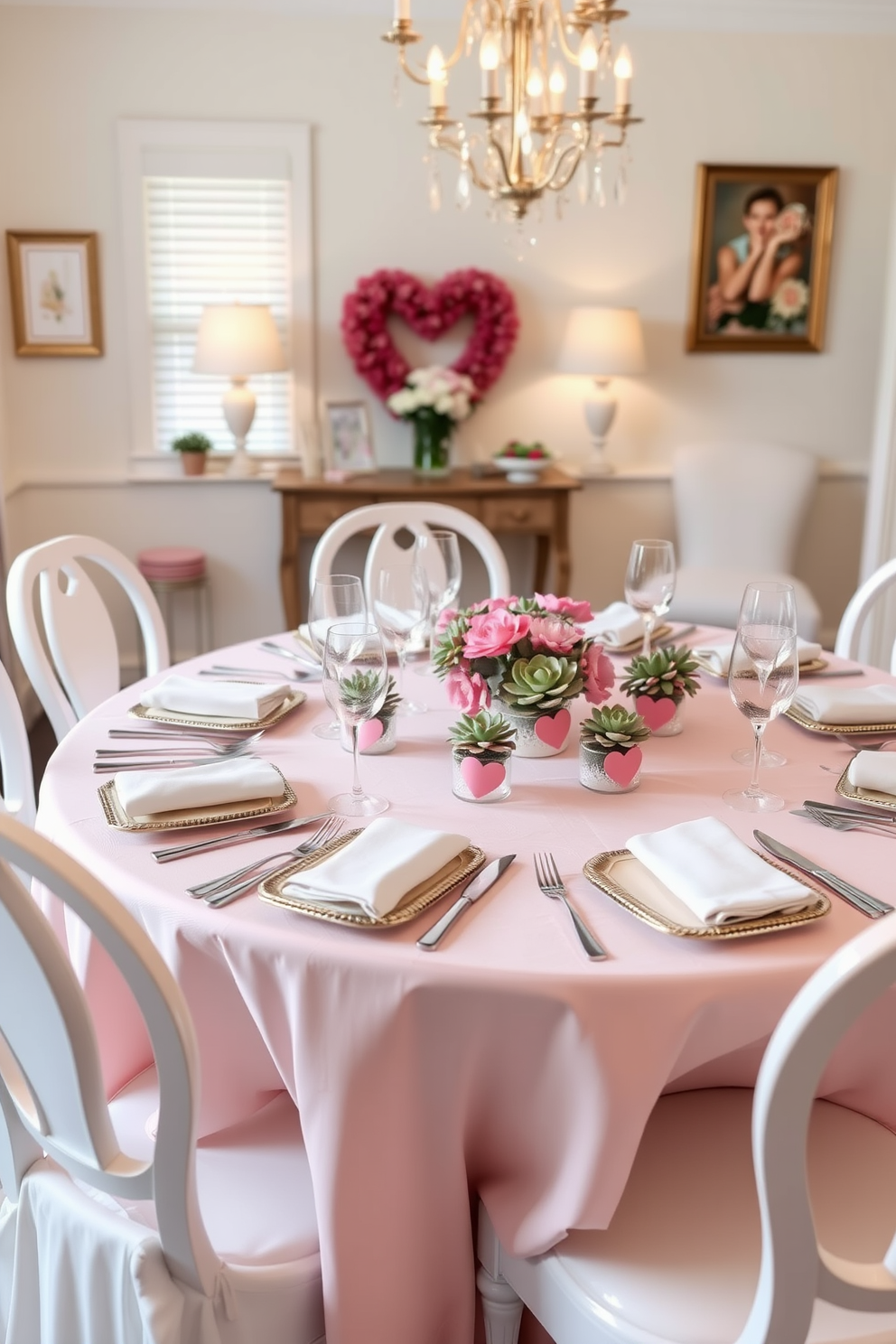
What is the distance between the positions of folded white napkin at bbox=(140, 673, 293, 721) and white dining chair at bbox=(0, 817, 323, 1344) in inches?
27.8

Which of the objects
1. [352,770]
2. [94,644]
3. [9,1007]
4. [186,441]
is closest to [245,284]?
[186,441]

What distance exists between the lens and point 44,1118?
4.15 ft

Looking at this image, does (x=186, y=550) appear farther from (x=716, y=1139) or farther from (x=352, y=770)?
(x=716, y=1139)

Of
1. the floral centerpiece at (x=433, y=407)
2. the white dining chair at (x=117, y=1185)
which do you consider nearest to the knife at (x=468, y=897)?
the white dining chair at (x=117, y=1185)

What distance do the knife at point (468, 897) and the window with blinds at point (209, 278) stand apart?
137 inches

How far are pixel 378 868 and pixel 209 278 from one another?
3704mm

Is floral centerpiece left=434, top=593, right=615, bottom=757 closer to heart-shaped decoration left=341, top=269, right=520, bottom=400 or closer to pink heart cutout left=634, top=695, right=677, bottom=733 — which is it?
pink heart cutout left=634, top=695, right=677, bottom=733

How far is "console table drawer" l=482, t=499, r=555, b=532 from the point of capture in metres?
4.36

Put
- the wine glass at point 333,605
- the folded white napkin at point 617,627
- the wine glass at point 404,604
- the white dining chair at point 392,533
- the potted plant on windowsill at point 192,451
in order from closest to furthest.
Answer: the wine glass at point 333,605 < the wine glass at point 404,604 < the folded white napkin at point 617,627 < the white dining chair at point 392,533 < the potted plant on windowsill at point 192,451

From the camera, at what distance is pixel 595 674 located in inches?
70.3

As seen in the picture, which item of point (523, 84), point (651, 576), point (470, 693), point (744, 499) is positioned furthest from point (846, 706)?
point (744, 499)

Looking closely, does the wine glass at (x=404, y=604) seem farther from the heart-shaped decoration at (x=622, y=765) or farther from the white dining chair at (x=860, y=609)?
the white dining chair at (x=860, y=609)

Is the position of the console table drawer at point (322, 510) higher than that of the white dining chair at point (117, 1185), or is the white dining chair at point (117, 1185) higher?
the console table drawer at point (322, 510)

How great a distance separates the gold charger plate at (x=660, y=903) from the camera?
4.24ft
